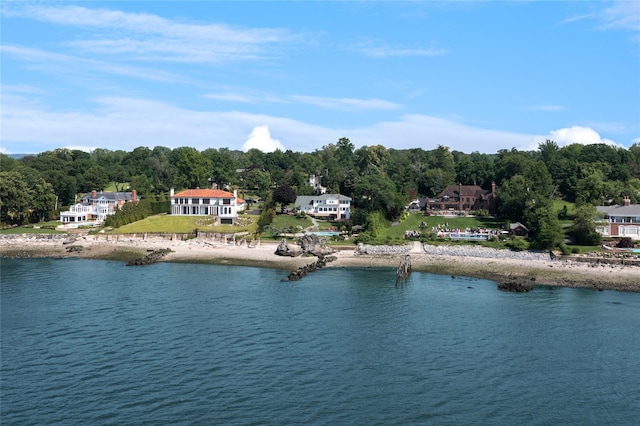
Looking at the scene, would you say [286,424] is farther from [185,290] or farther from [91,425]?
[185,290]

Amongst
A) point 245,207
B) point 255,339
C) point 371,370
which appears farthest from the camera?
point 245,207

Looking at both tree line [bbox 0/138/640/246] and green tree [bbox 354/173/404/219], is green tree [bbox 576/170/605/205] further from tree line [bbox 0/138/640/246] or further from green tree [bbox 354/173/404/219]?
green tree [bbox 354/173/404/219]

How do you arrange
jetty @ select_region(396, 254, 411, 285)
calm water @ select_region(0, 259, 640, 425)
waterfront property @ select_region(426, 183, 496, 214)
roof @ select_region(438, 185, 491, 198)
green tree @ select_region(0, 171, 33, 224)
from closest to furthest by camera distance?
calm water @ select_region(0, 259, 640, 425) < jetty @ select_region(396, 254, 411, 285) < green tree @ select_region(0, 171, 33, 224) < waterfront property @ select_region(426, 183, 496, 214) < roof @ select_region(438, 185, 491, 198)

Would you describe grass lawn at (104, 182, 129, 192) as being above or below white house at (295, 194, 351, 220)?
above

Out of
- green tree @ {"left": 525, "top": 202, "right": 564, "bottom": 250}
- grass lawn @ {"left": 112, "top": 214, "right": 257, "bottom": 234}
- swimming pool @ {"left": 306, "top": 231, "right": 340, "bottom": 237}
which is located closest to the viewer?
green tree @ {"left": 525, "top": 202, "right": 564, "bottom": 250}

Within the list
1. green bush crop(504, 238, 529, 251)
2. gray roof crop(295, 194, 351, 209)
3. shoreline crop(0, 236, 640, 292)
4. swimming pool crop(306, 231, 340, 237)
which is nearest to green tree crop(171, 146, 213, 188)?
gray roof crop(295, 194, 351, 209)

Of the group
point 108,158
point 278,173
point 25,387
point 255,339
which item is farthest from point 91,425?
point 108,158

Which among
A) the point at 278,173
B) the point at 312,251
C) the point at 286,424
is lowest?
the point at 286,424

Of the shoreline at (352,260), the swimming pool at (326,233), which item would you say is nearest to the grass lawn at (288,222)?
the swimming pool at (326,233)
